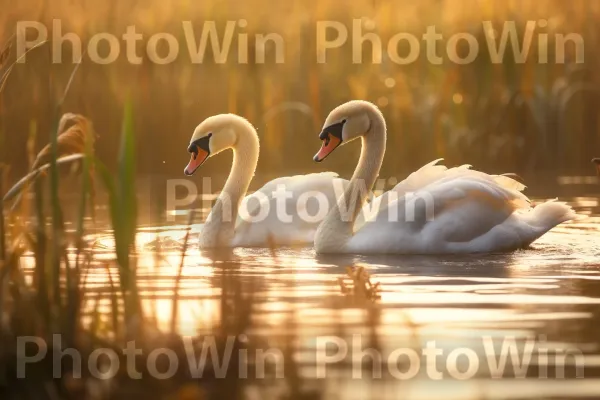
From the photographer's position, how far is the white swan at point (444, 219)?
340 inches

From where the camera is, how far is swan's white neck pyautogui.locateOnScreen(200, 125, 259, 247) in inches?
376

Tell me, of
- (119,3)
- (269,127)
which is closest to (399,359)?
(269,127)

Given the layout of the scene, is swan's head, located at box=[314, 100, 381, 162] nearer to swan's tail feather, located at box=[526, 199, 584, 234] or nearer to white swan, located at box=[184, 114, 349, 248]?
white swan, located at box=[184, 114, 349, 248]

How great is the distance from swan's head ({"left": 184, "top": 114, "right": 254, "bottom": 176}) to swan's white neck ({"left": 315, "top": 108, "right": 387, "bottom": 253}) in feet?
3.75

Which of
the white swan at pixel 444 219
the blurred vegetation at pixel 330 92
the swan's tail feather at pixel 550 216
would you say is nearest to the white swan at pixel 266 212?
the white swan at pixel 444 219

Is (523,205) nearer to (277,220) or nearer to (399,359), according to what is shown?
(277,220)

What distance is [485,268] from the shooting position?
786 centimetres

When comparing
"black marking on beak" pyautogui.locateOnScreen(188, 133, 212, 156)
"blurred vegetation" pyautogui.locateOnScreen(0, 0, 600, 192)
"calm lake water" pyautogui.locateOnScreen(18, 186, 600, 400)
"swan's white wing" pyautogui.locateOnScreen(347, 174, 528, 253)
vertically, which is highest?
"blurred vegetation" pyautogui.locateOnScreen(0, 0, 600, 192)

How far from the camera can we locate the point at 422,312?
6.09 meters

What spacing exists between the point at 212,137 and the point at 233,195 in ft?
1.48

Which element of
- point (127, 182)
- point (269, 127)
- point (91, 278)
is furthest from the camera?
point (269, 127)

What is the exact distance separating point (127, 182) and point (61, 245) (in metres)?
0.36

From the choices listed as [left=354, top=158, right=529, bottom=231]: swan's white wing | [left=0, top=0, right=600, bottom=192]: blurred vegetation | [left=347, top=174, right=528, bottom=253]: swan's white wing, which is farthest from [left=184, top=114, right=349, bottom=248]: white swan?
[left=0, top=0, right=600, bottom=192]: blurred vegetation

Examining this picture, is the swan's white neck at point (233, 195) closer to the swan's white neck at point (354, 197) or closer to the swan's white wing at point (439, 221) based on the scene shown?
the swan's white neck at point (354, 197)
